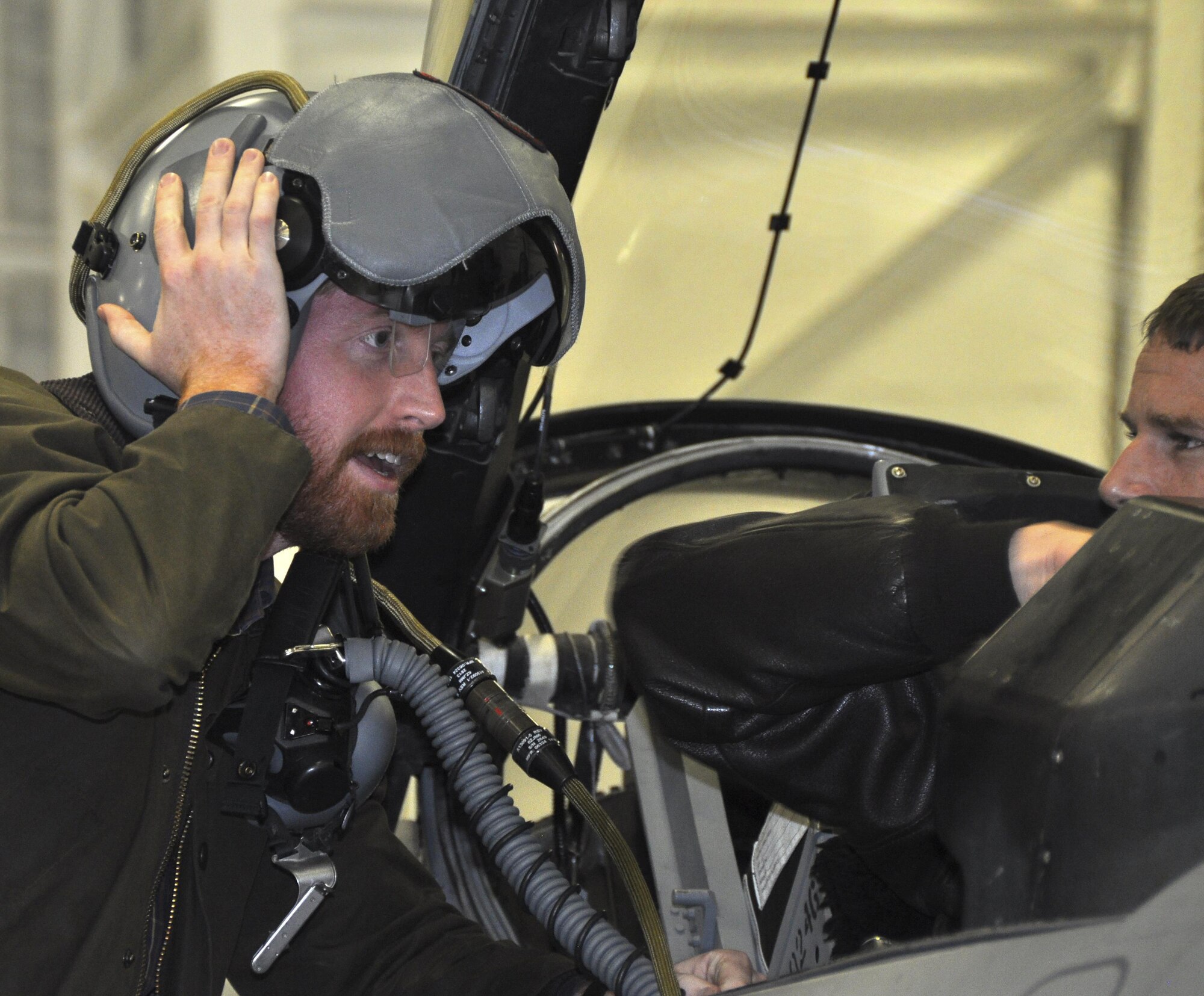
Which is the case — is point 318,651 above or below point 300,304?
below

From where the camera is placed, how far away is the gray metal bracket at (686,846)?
1.46 m

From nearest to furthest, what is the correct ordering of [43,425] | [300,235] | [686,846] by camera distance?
[43,425], [300,235], [686,846]

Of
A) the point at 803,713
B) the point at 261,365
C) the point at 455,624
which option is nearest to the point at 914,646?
the point at 803,713

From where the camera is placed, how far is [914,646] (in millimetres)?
1172

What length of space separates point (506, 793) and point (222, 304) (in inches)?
23.3

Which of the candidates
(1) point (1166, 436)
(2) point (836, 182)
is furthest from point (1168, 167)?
(1) point (1166, 436)

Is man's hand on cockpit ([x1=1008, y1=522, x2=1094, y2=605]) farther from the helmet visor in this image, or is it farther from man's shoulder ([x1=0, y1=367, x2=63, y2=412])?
man's shoulder ([x1=0, y1=367, x2=63, y2=412])

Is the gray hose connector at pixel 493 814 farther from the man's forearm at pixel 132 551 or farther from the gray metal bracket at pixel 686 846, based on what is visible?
the man's forearm at pixel 132 551

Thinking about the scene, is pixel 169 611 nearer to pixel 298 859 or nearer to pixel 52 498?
pixel 52 498

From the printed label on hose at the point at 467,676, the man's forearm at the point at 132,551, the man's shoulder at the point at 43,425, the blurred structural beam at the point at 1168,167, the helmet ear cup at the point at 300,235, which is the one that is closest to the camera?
the man's forearm at the point at 132,551

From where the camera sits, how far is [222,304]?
1069 millimetres

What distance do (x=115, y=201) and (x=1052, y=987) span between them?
1105 mm

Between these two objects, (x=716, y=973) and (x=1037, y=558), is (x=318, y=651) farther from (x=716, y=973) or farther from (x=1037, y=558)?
(x=1037, y=558)

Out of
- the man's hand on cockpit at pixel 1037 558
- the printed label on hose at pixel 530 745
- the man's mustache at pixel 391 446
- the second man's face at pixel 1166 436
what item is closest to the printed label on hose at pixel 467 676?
the printed label on hose at pixel 530 745
